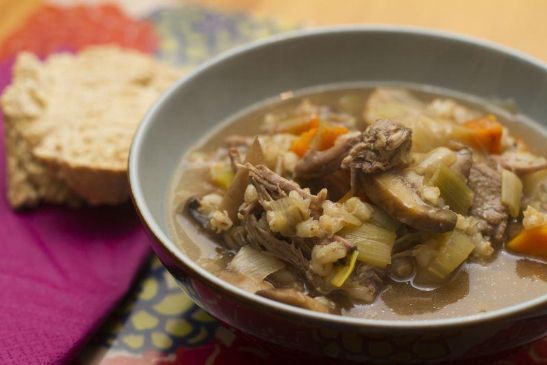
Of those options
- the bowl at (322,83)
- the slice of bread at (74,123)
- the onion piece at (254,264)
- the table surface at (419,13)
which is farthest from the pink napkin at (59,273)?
the table surface at (419,13)

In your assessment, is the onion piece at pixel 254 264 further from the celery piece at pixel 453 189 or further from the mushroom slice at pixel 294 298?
the celery piece at pixel 453 189

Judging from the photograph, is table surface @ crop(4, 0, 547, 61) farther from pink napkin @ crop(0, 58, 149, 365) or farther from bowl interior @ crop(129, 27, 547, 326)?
pink napkin @ crop(0, 58, 149, 365)

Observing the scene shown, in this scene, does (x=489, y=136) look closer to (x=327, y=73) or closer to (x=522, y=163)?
(x=522, y=163)

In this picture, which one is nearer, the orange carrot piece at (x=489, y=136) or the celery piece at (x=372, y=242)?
the celery piece at (x=372, y=242)

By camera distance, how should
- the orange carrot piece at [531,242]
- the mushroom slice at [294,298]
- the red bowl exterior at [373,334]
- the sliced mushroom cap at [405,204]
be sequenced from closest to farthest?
the red bowl exterior at [373,334] → the mushroom slice at [294,298] → the sliced mushroom cap at [405,204] → the orange carrot piece at [531,242]

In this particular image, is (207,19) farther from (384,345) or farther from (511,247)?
(384,345)

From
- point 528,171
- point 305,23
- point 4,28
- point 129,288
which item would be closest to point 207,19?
point 305,23

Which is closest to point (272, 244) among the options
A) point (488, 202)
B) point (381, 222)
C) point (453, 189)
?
point (381, 222)
